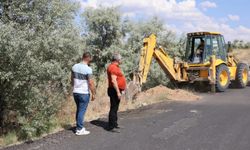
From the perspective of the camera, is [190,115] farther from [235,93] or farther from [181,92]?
[235,93]

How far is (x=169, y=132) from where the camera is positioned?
407 inches

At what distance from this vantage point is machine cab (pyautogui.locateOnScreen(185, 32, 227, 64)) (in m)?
19.4

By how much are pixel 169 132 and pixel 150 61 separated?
789cm

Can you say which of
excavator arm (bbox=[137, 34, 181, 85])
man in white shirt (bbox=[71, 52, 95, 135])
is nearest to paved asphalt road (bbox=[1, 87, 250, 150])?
man in white shirt (bbox=[71, 52, 95, 135])

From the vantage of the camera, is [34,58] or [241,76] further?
[241,76]

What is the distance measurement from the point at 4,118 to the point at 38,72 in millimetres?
3760

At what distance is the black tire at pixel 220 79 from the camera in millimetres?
19077

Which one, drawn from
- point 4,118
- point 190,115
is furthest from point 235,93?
point 4,118

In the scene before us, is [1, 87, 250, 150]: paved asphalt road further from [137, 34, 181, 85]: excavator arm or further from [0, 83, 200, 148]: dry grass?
[137, 34, 181, 85]: excavator arm

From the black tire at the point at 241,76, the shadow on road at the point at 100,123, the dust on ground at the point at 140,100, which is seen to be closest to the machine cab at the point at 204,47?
the black tire at the point at 241,76

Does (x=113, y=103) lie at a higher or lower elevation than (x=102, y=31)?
lower

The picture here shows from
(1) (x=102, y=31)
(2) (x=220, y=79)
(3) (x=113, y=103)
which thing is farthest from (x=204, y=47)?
(1) (x=102, y=31)

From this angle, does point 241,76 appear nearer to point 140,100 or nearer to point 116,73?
point 140,100

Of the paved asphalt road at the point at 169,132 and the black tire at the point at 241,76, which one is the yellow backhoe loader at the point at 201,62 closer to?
the black tire at the point at 241,76
